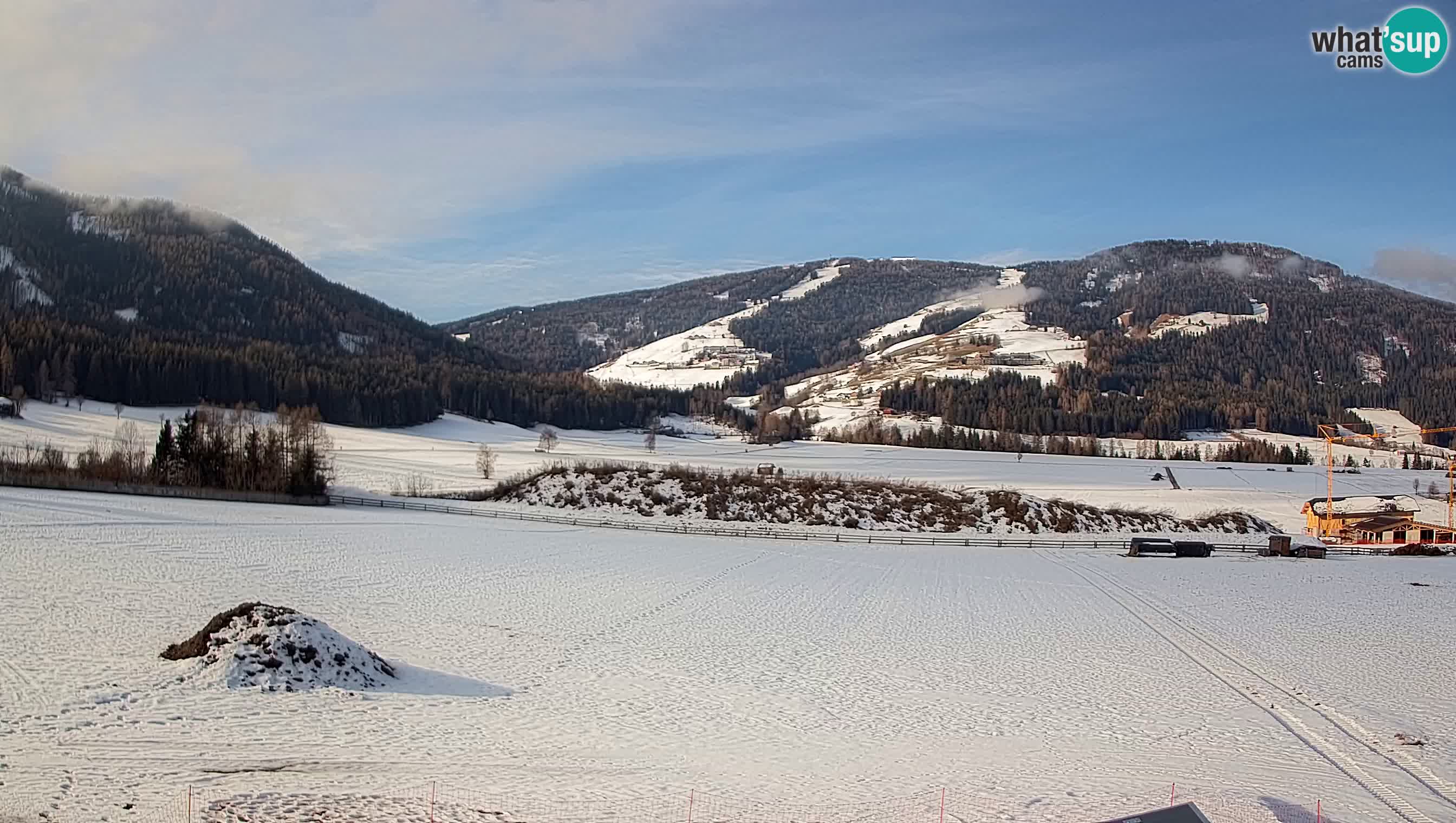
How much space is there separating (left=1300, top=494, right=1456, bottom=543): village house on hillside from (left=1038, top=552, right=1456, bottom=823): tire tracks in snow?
145 ft

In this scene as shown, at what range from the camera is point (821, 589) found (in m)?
34.6

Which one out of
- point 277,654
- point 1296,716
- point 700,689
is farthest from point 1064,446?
point 277,654

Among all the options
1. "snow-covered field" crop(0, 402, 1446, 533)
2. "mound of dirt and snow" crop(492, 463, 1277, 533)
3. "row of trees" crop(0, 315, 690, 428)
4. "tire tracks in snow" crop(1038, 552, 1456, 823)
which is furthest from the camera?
"row of trees" crop(0, 315, 690, 428)

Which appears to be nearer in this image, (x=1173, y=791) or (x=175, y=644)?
(x=1173, y=791)

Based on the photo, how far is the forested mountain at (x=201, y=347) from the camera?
354 feet

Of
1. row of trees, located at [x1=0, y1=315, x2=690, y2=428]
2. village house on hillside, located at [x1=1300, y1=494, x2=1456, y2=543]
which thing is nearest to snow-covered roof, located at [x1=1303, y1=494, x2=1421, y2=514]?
village house on hillside, located at [x1=1300, y1=494, x2=1456, y2=543]

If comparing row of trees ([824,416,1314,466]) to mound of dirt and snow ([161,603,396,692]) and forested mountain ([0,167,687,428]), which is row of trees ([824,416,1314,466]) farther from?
mound of dirt and snow ([161,603,396,692])

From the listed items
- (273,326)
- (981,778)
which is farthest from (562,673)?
(273,326)

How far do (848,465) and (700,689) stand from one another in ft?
280

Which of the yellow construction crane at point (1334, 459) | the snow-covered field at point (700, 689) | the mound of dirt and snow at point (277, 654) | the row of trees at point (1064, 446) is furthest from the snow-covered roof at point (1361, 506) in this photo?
the mound of dirt and snow at point (277, 654)

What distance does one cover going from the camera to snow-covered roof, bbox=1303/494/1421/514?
7025 cm

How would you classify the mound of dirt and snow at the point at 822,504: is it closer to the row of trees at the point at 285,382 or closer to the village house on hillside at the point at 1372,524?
the village house on hillside at the point at 1372,524

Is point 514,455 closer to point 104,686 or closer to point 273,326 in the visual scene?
point 104,686

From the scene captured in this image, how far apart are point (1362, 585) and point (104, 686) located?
4720cm
